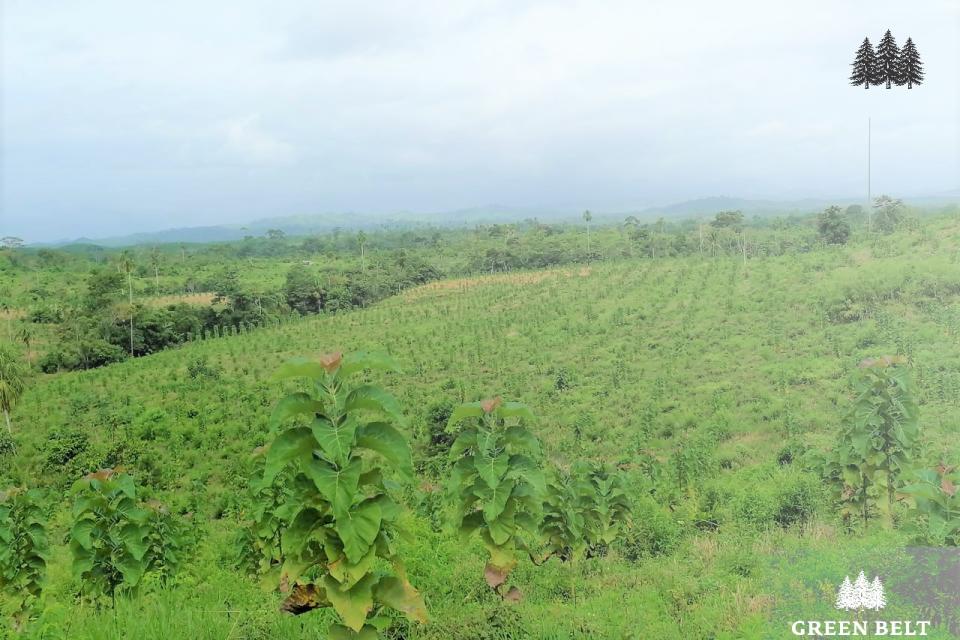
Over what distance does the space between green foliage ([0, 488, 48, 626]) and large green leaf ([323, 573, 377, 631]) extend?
3.93m

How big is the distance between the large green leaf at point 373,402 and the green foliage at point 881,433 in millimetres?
5108

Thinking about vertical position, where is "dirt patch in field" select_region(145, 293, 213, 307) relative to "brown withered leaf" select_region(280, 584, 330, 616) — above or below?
above

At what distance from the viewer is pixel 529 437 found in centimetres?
400

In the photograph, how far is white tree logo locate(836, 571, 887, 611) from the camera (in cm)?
398

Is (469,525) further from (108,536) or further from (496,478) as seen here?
(108,536)

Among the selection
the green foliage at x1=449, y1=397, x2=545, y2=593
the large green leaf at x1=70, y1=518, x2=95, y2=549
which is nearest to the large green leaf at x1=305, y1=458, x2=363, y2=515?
the green foliage at x1=449, y1=397, x2=545, y2=593

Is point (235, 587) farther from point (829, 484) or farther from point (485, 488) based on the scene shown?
point (829, 484)

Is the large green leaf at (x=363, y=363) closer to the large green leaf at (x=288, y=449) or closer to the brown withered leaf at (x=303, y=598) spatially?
the large green leaf at (x=288, y=449)

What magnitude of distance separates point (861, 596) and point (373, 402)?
3419mm

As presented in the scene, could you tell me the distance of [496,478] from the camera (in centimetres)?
396

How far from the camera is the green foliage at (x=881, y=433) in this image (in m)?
6.07

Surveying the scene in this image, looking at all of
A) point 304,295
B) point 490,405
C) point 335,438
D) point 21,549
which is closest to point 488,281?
point 304,295

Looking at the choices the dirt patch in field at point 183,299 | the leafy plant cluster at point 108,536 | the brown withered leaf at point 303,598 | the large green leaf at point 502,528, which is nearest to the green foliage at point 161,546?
the leafy plant cluster at point 108,536

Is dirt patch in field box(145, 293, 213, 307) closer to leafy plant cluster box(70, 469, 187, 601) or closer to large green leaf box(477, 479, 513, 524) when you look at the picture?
leafy plant cluster box(70, 469, 187, 601)
